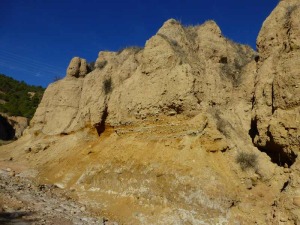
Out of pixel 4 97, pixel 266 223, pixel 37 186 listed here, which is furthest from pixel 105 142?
pixel 4 97

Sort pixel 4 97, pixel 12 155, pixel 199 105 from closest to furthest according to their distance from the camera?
pixel 199 105 → pixel 12 155 → pixel 4 97

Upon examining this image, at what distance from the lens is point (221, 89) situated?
16.2 metres

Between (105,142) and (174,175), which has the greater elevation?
(105,142)

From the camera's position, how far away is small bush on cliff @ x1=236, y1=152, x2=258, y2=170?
42.6 ft

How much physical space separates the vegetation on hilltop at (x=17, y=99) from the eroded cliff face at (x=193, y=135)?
105ft

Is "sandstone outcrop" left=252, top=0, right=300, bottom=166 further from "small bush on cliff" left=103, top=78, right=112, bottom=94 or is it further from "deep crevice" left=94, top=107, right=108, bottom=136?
"small bush on cliff" left=103, top=78, right=112, bottom=94

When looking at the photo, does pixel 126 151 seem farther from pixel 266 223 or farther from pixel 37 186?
pixel 266 223

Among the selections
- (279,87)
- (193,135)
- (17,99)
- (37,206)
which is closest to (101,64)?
(193,135)

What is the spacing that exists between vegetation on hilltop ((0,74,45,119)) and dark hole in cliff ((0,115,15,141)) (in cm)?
430

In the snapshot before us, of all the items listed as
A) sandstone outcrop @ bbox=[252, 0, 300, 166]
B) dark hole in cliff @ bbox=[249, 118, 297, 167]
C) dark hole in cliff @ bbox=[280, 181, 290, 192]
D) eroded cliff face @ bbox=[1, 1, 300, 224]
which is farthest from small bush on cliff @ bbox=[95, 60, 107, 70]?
dark hole in cliff @ bbox=[280, 181, 290, 192]

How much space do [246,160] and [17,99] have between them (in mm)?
51559

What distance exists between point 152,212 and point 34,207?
15.5 ft

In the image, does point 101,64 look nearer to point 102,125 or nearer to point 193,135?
point 102,125

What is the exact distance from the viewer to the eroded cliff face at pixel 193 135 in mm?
12117
